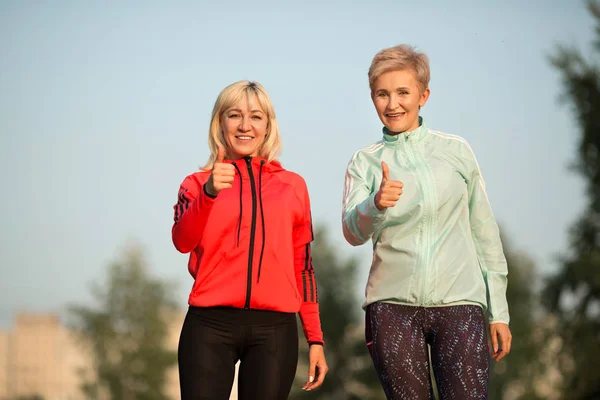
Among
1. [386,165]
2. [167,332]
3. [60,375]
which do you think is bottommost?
[60,375]

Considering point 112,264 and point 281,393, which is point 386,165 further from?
point 112,264

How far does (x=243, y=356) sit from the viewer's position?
17.7ft

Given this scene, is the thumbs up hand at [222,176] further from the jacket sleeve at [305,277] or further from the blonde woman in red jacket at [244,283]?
the jacket sleeve at [305,277]

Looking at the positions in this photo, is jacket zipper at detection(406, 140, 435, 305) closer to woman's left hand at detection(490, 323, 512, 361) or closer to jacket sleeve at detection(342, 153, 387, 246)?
jacket sleeve at detection(342, 153, 387, 246)

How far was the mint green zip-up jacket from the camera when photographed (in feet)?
17.3

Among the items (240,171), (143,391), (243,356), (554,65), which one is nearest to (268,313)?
(243,356)

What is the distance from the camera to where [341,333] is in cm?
4241

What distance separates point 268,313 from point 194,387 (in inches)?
21.5

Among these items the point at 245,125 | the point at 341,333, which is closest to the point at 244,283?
the point at 245,125

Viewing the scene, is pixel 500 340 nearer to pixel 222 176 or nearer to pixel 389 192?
pixel 389 192

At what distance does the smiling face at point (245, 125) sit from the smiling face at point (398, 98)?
2.19 ft

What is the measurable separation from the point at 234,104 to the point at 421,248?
4.31 feet

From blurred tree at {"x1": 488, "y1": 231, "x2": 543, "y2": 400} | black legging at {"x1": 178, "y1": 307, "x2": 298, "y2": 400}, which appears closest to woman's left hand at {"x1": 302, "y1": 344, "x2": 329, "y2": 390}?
black legging at {"x1": 178, "y1": 307, "x2": 298, "y2": 400}

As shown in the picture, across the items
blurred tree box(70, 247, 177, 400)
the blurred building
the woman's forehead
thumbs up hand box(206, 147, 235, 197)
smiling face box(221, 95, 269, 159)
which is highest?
the woman's forehead
